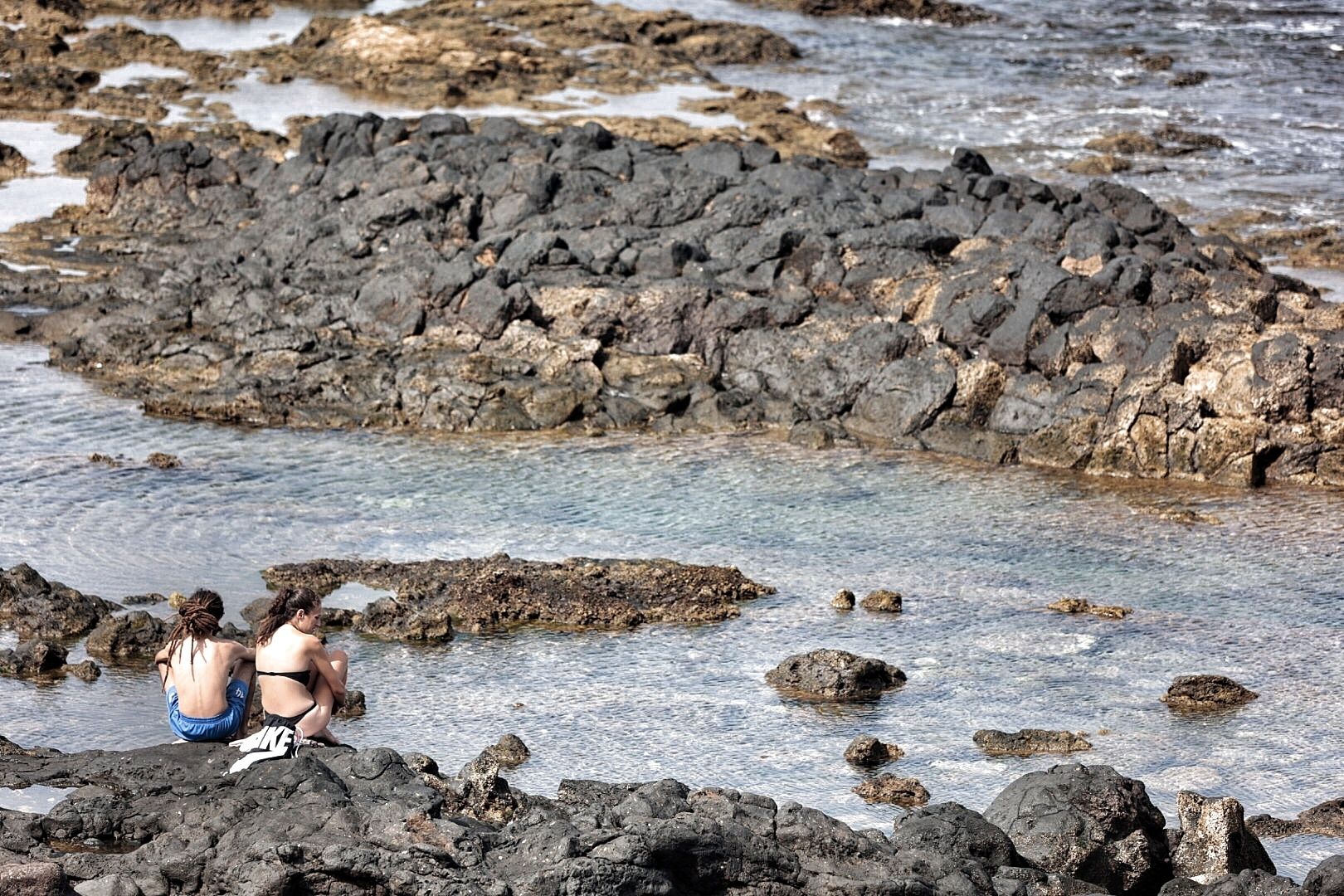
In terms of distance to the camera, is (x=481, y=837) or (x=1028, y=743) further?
(x=1028, y=743)

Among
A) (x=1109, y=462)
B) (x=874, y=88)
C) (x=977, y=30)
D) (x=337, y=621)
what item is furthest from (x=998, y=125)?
(x=337, y=621)

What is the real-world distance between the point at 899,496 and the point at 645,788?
9.81m

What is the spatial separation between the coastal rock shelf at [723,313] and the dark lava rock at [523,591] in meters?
5.64

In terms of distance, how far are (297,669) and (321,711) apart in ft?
1.42

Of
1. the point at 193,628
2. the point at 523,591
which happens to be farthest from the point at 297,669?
the point at 523,591

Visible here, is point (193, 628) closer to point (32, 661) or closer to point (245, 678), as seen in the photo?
point (245, 678)

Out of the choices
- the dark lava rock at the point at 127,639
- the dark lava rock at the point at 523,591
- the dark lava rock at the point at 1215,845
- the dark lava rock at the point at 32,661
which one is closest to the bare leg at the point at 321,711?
the dark lava rock at the point at 523,591

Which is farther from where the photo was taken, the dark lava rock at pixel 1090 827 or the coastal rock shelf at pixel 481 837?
the dark lava rock at pixel 1090 827

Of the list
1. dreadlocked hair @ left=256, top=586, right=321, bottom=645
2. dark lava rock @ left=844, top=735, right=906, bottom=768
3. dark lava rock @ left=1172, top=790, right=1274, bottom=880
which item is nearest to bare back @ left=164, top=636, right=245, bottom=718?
dreadlocked hair @ left=256, top=586, right=321, bottom=645

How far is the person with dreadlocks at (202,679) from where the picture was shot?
12.2m

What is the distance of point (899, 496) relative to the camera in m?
21.1

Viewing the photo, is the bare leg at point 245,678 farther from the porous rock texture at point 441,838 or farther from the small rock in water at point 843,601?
the small rock in water at point 843,601

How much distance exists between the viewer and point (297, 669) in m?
12.2

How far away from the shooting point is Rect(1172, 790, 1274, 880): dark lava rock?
1180cm
